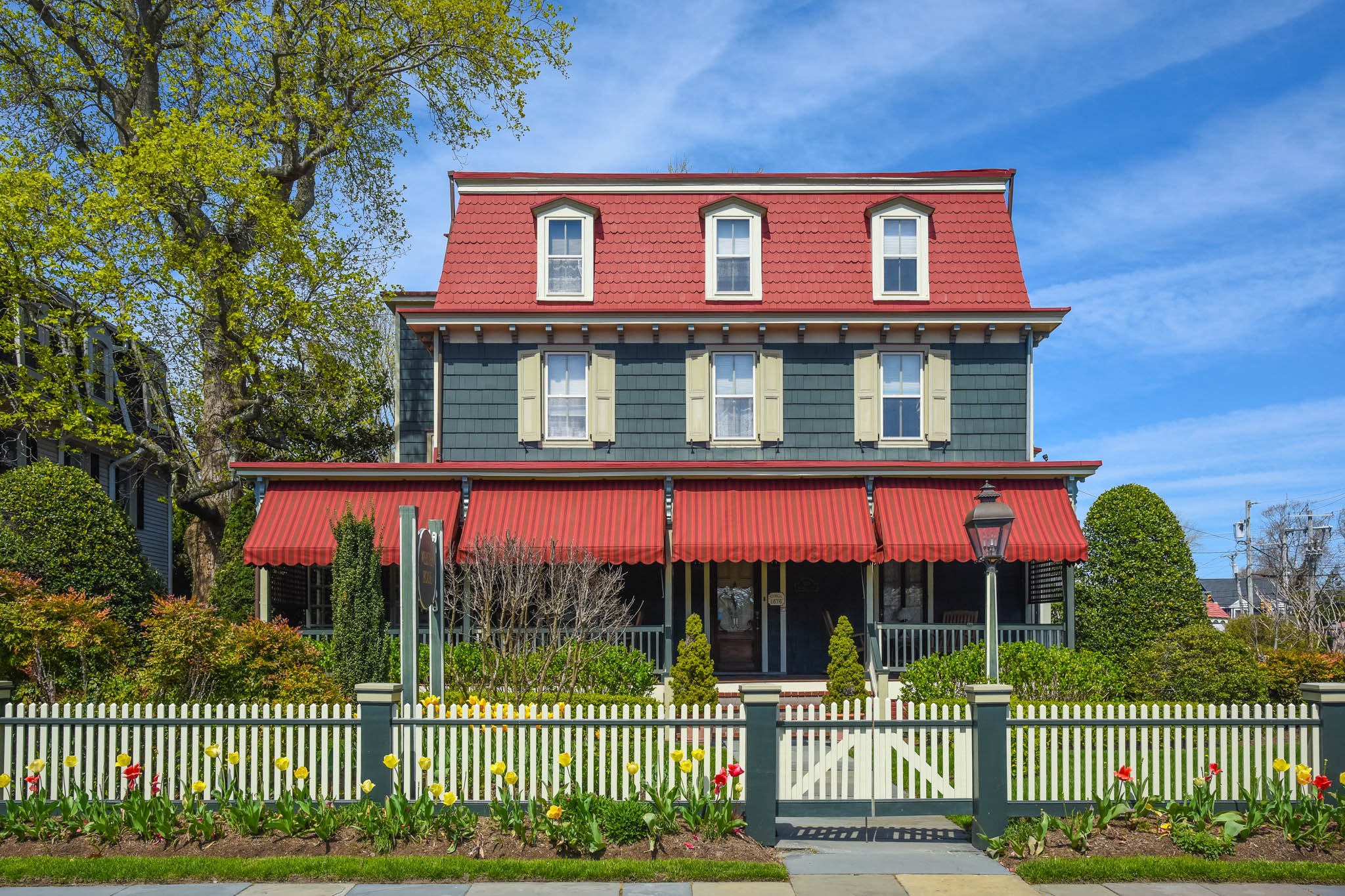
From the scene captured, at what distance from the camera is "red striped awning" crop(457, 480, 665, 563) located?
16359 mm

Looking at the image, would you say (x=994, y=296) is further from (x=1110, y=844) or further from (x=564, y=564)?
(x=1110, y=844)

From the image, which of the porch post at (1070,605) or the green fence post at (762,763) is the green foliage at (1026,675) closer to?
→ the porch post at (1070,605)

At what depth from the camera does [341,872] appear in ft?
26.7

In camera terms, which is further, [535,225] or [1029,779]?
[535,225]

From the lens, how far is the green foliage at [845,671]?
14.8 m

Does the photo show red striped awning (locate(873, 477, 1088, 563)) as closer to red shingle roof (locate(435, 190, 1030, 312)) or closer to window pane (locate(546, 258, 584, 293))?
red shingle roof (locate(435, 190, 1030, 312))

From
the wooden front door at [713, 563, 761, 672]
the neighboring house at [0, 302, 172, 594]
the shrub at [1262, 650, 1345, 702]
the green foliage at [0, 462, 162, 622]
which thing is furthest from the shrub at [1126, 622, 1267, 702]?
the neighboring house at [0, 302, 172, 594]

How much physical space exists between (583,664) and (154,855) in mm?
6500

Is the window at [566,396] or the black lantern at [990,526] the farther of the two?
the window at [566,396]

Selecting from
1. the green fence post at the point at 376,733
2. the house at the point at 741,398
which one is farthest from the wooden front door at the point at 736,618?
the green fence post at the point at 376,733

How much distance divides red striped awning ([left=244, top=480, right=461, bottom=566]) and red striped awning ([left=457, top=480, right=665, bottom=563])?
0.50m

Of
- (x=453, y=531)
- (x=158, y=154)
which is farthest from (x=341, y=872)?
(x=158, y=154)

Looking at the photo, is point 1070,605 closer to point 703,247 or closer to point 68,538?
point 703,247

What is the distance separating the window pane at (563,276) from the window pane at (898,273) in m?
5.90
